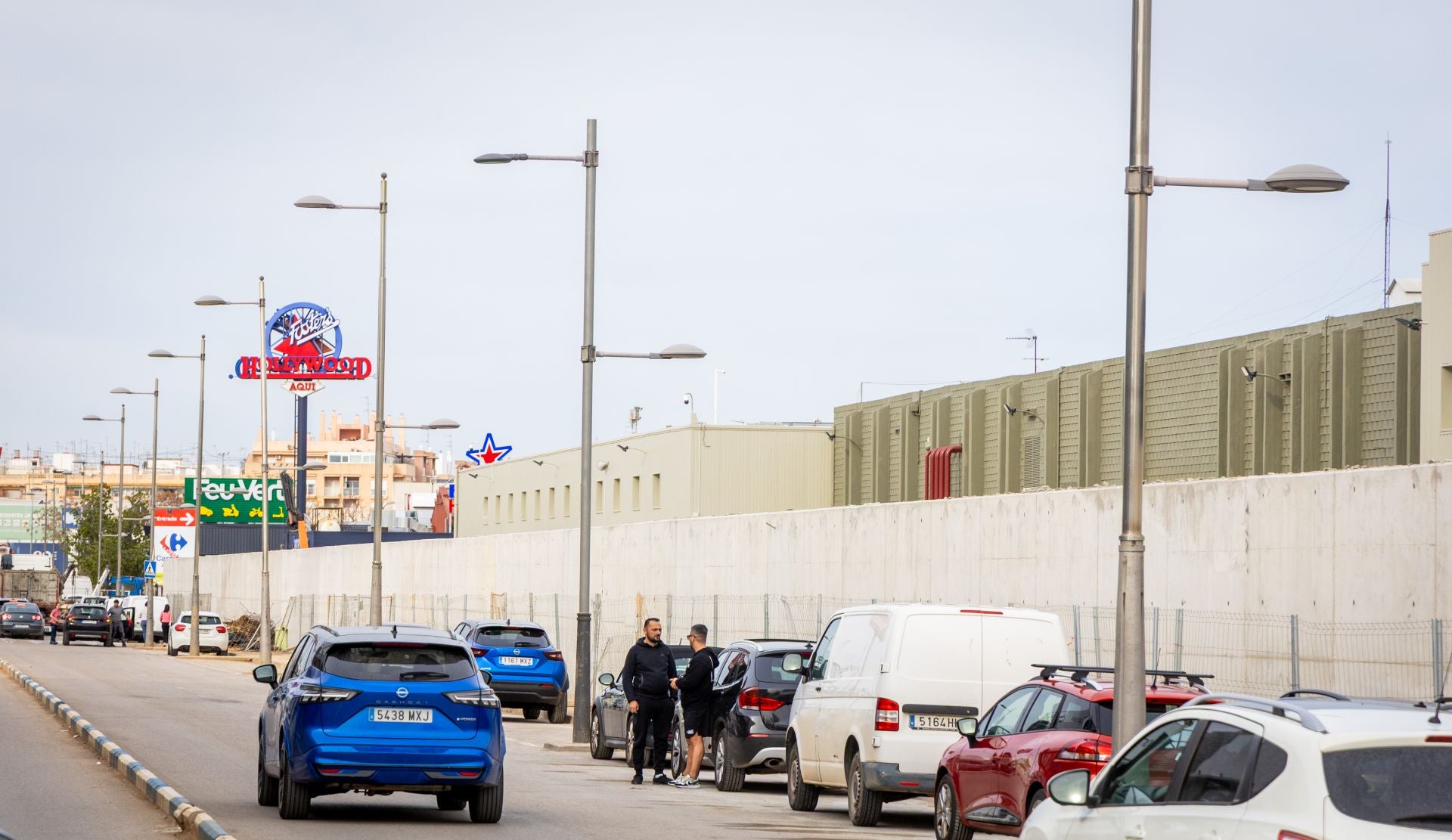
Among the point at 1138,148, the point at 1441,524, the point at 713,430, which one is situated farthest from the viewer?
the point at 713,430

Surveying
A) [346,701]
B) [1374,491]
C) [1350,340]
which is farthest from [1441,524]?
[1350,340]

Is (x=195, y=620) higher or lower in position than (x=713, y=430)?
lower

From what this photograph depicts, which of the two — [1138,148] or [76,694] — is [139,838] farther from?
[76,694]

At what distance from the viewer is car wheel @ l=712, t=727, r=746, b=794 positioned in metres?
20.6

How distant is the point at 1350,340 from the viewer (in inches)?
1226

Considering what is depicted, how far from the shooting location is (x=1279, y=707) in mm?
7020

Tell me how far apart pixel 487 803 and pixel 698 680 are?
5.32m

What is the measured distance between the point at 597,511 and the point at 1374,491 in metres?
46.5

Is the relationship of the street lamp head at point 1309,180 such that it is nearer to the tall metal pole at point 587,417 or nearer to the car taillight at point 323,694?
the car taillight at point 323,694

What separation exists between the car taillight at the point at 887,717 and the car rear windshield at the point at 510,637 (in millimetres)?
17697

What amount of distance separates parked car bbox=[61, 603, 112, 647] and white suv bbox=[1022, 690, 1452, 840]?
230ft

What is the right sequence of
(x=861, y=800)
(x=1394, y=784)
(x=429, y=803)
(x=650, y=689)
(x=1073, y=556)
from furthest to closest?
1. (x=1073, y=556)
2. (x=650, y=689)
3. (x=429, y=803)
4. (x=861, y=800)
5. (x=1394, y=784)

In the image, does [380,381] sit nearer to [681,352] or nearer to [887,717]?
[681,352]

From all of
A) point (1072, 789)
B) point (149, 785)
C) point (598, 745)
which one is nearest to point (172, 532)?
point (598, 745)
